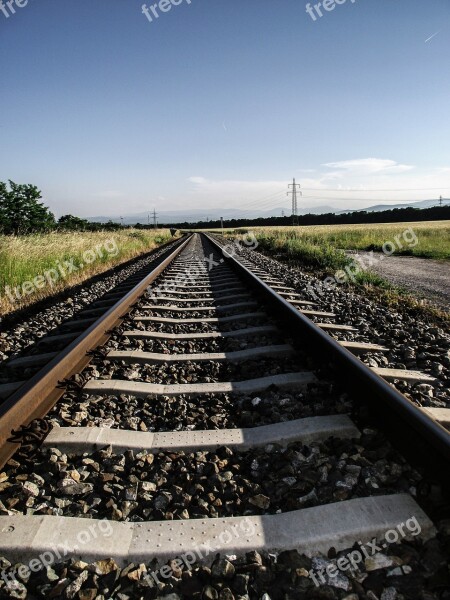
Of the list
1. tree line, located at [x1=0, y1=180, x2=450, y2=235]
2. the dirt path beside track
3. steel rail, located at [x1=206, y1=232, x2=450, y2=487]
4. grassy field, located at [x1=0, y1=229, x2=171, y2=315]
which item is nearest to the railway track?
steel rail, located at [x1=206, y1=232, x2=450, y2=487]

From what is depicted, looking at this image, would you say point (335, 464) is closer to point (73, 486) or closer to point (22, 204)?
point (73, 486)

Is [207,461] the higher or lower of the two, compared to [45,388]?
lower

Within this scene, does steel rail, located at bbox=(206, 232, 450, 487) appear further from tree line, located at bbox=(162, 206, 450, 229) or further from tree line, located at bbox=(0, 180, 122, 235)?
tree line, located at bbox=(162, 206, 450, 229)

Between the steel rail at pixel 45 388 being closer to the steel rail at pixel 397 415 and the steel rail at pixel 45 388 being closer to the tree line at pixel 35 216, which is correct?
the steel rail at pixel 397 415

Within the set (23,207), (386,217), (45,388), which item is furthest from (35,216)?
(386,217)

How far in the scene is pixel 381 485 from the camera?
1.67m

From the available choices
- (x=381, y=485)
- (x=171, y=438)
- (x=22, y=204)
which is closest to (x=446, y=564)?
(x=381, y=485)

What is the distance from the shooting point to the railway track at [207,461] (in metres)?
1.37

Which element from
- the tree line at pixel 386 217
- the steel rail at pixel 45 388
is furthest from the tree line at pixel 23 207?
the tree line at pixel 386 217

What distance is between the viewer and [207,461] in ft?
6.19

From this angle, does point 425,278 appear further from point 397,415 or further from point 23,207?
point 23,207

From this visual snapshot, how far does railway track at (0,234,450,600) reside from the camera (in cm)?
137

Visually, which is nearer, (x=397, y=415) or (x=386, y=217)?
(x=397, y=415)

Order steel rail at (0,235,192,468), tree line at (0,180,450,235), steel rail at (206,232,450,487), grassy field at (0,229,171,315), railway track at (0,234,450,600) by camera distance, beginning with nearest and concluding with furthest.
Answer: railway track at (0,234,450,600)
steel rail at (206,232,450,487)
steel rail at (0,235,192,468)
grassy field at (0,229,171,315)
tree line at (0,180,450,235)
